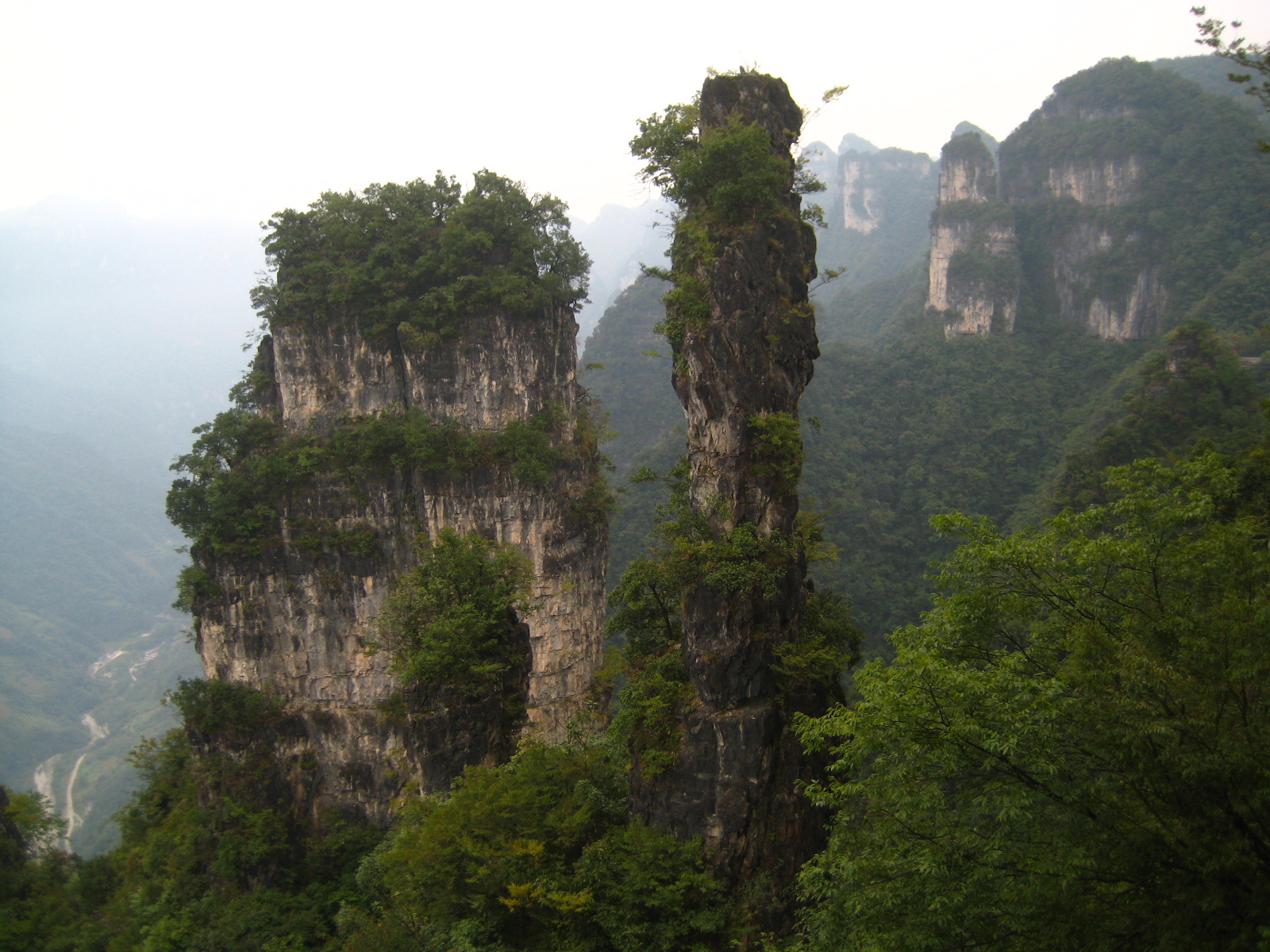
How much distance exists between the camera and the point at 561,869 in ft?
32.0

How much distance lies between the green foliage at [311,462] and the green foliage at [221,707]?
14.1 ft

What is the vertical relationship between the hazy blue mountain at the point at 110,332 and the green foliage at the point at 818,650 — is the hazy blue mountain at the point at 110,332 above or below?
above

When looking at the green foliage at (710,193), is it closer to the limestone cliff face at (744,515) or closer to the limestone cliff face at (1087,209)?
the limestone cliff face at (744,515)

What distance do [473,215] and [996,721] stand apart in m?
21.2

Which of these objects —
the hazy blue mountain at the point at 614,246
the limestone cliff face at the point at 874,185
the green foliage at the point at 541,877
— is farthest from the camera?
the hazy blue mountain at the point at 614,246

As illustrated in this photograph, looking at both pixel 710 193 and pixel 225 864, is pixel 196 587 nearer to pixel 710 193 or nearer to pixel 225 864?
pixel 225 864

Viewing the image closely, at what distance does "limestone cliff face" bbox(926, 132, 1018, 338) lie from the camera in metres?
59.9

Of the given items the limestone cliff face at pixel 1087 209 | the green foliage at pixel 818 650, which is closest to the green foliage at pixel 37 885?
the green foliage at pixel 818 650

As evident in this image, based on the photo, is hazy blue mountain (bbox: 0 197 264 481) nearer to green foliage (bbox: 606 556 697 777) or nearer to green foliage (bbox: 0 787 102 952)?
green foliage (bbox: 0 787 102 952)

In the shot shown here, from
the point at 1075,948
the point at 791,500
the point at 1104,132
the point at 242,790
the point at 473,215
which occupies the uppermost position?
the point at 1104,132

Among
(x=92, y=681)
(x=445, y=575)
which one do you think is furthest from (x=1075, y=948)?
(x=92, y=681)

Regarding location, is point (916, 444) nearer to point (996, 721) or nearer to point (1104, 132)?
point (1104, 132)

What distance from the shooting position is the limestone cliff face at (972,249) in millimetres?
59875

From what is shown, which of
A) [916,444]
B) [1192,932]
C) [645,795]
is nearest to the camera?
[1192,932]
